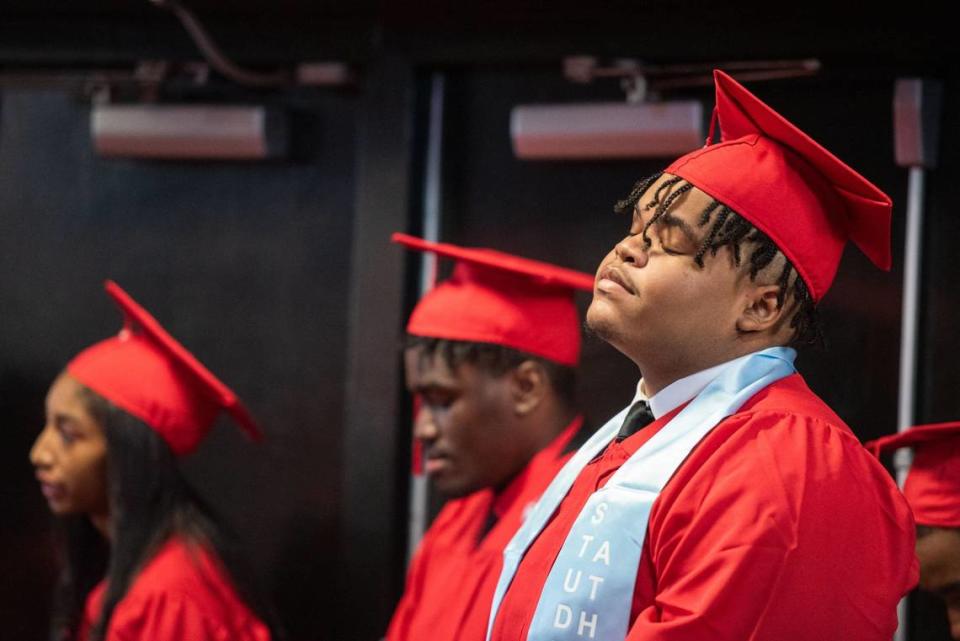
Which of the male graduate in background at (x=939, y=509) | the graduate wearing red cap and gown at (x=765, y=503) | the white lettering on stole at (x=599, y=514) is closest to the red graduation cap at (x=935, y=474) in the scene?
the male graduate in background at (x=939, y=509)

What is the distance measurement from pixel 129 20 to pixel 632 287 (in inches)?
89.7

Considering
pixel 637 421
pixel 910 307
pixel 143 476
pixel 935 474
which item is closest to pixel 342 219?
pixel 143 476

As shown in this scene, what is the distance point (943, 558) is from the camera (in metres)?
2.22

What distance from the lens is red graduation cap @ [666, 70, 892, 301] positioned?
1.62 metres

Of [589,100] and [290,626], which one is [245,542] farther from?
[589,100]

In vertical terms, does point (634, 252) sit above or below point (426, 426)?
above

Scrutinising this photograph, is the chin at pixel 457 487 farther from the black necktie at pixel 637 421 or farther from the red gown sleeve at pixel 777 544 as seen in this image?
the red gown sleeve at pixel 777 544

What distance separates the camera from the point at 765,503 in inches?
56.2

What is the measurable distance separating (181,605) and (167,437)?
1.28ft

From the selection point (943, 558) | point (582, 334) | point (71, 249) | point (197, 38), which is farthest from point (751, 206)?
point (71, 249)

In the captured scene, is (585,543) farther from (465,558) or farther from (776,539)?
(465,558)

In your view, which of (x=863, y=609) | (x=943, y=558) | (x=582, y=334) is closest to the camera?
(x=863, y=609)

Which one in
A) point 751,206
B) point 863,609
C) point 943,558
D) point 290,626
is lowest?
point 290,626

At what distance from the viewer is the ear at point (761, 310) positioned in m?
1.64
